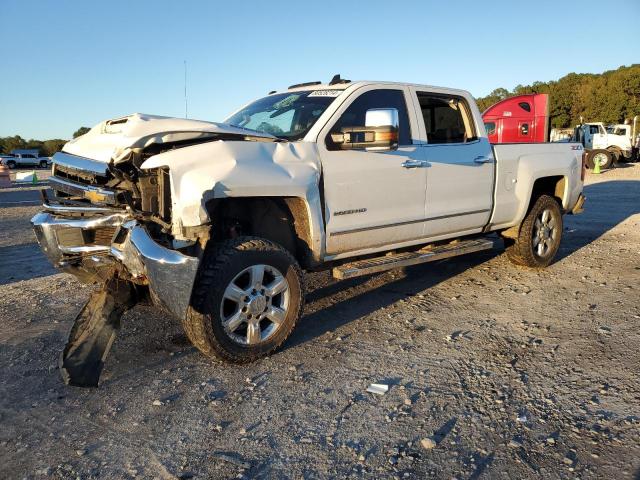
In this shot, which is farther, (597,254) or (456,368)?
(597,254)

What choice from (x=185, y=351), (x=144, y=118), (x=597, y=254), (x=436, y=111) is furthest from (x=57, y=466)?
(x=597, y=254)

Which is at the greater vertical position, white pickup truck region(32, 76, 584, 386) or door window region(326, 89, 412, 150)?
door window region(326, 89, 412, 150)

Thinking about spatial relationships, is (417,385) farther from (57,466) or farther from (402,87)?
(402,87)

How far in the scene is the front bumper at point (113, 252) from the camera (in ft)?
10.7

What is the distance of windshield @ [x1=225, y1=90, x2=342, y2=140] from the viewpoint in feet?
14.7

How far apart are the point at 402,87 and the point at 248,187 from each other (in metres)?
2.16

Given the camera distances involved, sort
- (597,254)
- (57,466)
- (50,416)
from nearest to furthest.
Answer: (57,466) < (50,416) < (597,254)

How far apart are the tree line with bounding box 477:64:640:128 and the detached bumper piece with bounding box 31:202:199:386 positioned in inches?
1544

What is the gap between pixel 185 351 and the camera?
13.2 ft

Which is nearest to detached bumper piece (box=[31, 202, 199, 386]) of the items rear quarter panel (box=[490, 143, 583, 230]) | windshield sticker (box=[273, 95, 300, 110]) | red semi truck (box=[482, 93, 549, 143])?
windshield sticker (box=[273, 95, 300, 110])

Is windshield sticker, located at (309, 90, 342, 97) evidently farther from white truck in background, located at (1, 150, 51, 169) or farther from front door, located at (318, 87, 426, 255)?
white truck in background, located at (1, 150, 51, 169)

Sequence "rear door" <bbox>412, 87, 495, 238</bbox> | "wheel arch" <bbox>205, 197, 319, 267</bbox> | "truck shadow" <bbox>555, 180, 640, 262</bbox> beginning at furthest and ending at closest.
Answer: "truck shadow" <bbox>555, 180, 640, 262</bbox> < "rear door" <bbox>412, 87, 495, 238</bbox> < "wheel arch" <bbox>205, 197, 319, 267</bbox>

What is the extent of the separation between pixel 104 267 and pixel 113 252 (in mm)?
417

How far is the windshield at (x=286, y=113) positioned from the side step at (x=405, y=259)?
116 centimetres
